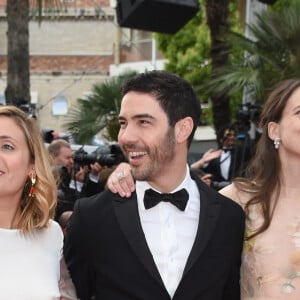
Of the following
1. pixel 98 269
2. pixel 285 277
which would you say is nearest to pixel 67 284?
pixel 98 269

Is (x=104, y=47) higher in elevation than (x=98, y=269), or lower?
higher

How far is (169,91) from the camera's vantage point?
2.39m

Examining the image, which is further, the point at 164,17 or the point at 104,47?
the point at 104,47

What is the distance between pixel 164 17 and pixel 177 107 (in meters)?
3.84

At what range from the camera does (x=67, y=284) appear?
241cm

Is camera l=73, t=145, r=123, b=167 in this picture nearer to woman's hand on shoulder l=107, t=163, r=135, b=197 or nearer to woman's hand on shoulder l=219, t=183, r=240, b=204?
woman's hand on shoulder l=219, t=183, r=240, b=204

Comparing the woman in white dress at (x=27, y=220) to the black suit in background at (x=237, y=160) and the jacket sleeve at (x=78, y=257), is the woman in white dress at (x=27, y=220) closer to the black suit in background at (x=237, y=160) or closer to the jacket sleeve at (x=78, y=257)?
the jacket sleeve at (x=78, y=257)

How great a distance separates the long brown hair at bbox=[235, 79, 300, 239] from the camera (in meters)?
2.70

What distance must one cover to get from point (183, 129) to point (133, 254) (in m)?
0.54

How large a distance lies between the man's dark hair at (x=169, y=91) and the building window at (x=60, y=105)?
17147mm

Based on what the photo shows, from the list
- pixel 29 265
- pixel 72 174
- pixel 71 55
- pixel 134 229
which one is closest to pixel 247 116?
pixel 72 174

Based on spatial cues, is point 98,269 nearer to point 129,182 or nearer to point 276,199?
point 129,182

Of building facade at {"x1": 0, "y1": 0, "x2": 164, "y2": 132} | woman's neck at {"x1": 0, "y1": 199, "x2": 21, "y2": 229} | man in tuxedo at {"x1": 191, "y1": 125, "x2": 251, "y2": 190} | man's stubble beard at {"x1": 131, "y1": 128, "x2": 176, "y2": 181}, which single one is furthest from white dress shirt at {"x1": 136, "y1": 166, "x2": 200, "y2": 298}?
building facade at {"x1": 0, "y1": 0, "x2": 164, "y2": 132}

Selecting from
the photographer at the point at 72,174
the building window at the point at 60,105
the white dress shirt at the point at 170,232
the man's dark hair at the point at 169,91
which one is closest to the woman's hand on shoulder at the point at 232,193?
the white dress shirt at the point at 170,232
